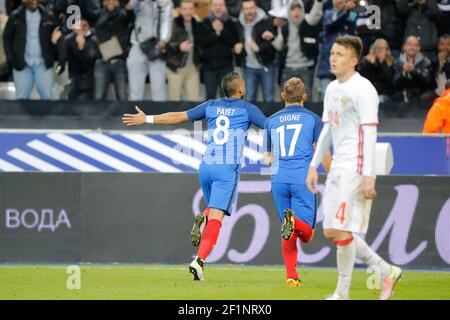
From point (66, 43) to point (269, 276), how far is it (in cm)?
628

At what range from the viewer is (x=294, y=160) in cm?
1332

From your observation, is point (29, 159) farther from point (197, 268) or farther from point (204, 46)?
point (197, 268)

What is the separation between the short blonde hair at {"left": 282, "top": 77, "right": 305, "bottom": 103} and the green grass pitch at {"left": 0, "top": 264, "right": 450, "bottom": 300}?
1.98 metres

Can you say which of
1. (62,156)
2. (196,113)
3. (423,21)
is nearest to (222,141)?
(196,113)

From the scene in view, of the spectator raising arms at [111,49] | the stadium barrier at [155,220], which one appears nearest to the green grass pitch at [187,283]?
the stadium barrier at [155,220]

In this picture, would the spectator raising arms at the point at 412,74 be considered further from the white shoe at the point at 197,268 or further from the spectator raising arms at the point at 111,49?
the white shoe at the point at 197,268

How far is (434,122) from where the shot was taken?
56.7 feet

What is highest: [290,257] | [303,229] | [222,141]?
[222,141]

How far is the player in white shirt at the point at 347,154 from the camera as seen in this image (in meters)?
10.4

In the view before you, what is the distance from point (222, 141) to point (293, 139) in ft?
2.72

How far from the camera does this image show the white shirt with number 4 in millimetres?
10461

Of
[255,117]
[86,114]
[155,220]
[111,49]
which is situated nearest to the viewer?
[255,117]

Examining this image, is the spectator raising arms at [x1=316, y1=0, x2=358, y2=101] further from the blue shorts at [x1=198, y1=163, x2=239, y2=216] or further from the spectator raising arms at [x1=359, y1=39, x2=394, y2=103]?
the blue shorts at [x1=198, y1=163, x2=239, y2=216]

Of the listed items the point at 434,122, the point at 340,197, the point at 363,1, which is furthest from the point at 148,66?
the point at 340,197
